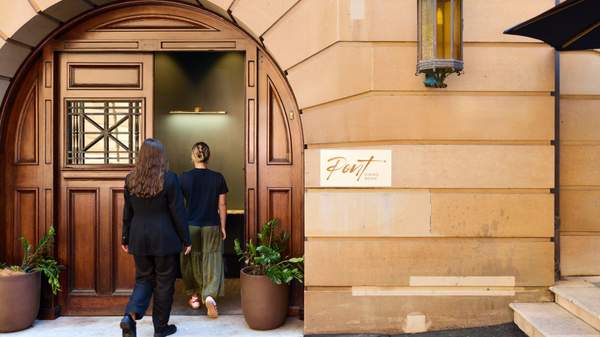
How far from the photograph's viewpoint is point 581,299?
17.2ft

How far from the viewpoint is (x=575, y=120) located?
19.9 feet

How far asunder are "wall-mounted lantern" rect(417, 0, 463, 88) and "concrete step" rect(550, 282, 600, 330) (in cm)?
251

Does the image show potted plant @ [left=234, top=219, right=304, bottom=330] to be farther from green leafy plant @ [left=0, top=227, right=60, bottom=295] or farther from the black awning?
the black awning

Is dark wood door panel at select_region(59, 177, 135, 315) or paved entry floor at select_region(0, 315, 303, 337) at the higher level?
dark wood door panel at select_region(59, 177, 135, 315)

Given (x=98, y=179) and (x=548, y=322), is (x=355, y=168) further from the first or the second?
(x=98, y=179)

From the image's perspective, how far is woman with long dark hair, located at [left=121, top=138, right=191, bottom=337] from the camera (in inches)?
213

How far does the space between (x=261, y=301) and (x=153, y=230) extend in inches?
54.6

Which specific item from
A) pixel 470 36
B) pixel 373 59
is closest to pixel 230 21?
pixel 373 59

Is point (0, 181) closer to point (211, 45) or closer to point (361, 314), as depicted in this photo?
point (211, 45)

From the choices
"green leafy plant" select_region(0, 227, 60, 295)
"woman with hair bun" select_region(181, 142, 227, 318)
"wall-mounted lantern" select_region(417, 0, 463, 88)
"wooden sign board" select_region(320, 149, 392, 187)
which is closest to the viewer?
"wall-mounted lantern" select_region(417, 0, 463, 88)

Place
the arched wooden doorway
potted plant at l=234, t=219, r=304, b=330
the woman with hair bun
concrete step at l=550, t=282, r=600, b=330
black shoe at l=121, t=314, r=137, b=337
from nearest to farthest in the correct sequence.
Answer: concrete step at l=550, t=282, r=600, b=330
black shoe at l=121, t=314, r=137, b=337
potted plant at l=234, t=219, r=304, b=330
the arched wooden doorway
the woman with hair bun

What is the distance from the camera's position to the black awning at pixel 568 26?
4.61 metres

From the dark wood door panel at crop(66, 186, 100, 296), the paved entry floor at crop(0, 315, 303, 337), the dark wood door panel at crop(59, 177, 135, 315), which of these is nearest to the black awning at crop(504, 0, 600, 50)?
the paved entry floor at crop(0, 315, 303, 337)

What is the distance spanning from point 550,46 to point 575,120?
0.97 metres
